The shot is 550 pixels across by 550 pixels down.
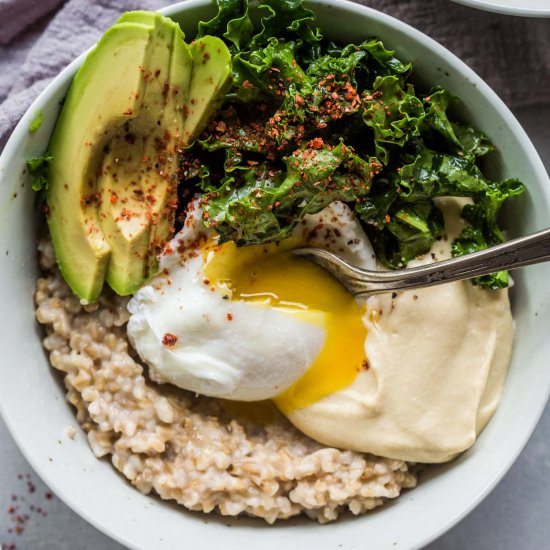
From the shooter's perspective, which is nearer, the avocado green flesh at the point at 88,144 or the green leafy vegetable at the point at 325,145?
the avocado green flesh at the point at 88,144

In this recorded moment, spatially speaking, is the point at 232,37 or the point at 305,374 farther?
the point at 305,374

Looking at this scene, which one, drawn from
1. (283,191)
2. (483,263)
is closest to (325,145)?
(283,191)

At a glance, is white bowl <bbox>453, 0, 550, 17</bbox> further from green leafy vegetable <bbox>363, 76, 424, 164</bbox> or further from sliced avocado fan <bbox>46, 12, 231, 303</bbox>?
sliced avocado fan <bbox>46, 12, 231, 303</bbox>

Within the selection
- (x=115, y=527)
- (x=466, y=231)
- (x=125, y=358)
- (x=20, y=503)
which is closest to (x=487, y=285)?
(x=466, y=231)

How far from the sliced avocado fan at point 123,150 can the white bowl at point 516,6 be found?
798 millimetres

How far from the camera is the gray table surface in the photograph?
2732 mm

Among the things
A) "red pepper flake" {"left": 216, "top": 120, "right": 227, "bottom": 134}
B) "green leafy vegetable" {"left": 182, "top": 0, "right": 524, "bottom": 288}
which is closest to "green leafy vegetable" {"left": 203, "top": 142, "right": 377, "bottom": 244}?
"green leafy vegetable" {"left": 182, "top": 0, "right": 524, "bottom": 288}

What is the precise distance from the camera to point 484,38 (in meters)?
2.72

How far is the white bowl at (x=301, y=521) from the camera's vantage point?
2.26 m

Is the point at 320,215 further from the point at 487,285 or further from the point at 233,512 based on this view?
the point at 233,512

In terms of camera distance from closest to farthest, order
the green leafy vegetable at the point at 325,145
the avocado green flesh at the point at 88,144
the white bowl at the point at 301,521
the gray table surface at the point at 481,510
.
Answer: the avocado green flesh at the point at 88,144 → the green leafy vegetable at the point at 325,145 → the white bowl at the point at 301,521 → the gray table surface at the point at 481,510

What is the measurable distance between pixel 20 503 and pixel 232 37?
175 cm

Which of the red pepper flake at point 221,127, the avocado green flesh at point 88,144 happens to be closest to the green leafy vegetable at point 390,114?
the red pepper flake at point 221,127

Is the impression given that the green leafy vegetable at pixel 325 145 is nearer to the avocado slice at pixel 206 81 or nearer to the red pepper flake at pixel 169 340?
the avocado slice at pixel 206 81
